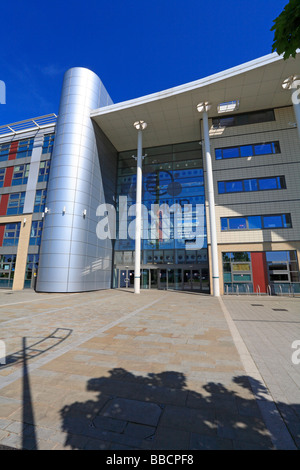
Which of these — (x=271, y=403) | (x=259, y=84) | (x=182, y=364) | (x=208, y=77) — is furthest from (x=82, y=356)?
(x=259, y=84)

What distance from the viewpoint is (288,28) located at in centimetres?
295

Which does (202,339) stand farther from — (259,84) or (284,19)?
(259,84)

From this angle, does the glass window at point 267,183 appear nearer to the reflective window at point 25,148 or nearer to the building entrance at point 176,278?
the building entrance at point 176,278

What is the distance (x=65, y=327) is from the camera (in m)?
7.63

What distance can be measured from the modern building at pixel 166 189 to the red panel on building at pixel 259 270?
8 cm

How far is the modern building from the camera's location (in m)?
18.2

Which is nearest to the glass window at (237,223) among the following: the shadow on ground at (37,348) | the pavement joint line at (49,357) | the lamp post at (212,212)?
the lamp post at (212,212)

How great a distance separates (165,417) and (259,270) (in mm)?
17710

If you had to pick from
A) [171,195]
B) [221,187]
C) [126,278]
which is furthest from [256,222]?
[126,278]

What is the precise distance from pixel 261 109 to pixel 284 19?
22.0 metres

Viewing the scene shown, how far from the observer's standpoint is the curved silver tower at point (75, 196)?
18.4 m

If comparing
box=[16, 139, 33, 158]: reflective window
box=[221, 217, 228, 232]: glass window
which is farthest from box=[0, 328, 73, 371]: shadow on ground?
box=[16, 139, 33, 158]: reflective window

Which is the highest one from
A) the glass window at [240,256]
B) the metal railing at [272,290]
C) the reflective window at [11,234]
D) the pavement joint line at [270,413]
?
the reflective window at [11,234]

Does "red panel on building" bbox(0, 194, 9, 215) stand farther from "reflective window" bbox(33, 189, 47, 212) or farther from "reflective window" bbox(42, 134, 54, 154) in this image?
"reflective window" bbox(42, 134, 54, 154)
